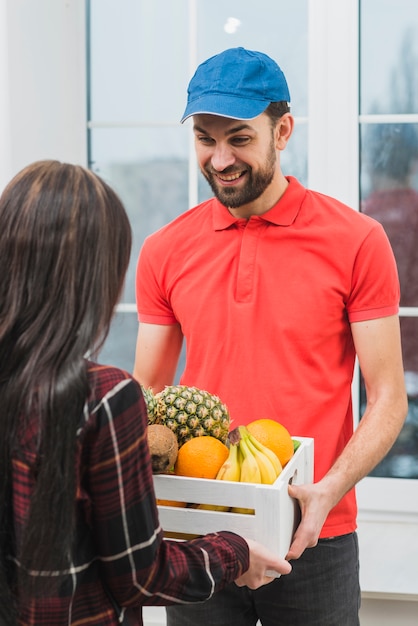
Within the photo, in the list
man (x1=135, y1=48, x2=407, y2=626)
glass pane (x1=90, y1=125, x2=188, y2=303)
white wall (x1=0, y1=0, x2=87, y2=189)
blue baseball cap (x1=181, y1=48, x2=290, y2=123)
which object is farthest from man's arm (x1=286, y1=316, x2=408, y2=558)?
glass pane (x1=90, y1=125, x2=188, y2=303)

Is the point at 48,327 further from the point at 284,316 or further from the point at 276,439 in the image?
the point at 284,316

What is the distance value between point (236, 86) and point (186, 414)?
66 centimetres

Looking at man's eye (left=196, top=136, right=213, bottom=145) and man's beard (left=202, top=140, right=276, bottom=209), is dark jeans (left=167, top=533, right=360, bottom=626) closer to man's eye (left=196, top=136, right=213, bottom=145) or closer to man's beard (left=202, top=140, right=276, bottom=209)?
man's beard (left=202, top=140, right=276, bottom=209)

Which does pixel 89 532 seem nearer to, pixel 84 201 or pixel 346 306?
pixel 84 201

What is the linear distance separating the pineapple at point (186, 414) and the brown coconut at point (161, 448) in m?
0.05

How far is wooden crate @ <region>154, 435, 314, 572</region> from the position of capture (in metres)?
1.08

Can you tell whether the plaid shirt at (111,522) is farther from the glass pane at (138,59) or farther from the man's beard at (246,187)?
the glass pane at (138,59)

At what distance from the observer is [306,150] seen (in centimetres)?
239

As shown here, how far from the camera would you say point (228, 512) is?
1114 millimetres

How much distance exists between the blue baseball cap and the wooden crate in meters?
0.69

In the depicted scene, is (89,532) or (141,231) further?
(141,231)

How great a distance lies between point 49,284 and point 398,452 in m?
1.73

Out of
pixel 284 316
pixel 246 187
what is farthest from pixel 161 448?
pixel 246 187

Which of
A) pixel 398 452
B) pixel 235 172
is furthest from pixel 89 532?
pixel 398 452
